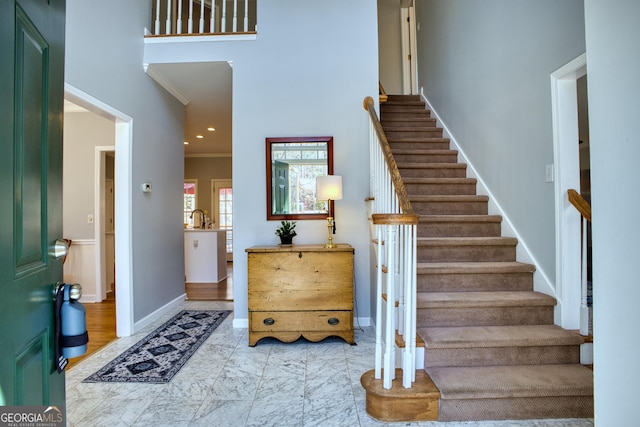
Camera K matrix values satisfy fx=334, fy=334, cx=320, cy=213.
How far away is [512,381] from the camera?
189cm

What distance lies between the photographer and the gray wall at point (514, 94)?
7.89ft

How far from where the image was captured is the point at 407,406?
1.81m

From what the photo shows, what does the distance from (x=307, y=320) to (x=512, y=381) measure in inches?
61.5

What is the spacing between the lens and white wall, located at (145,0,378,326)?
340 centimetres

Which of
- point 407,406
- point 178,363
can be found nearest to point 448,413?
point 407,406

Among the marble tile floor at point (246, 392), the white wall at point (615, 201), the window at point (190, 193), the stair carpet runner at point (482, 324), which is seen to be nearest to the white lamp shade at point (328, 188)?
the stair carpet runner at point (482, 324)

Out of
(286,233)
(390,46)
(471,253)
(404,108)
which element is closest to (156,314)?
(286,233)

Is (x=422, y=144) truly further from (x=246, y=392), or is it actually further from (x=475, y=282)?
(x=246, y=392)

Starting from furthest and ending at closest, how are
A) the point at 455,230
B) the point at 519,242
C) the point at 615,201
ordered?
the point at 455,230 → the point at 519,242 → the point at 615,201

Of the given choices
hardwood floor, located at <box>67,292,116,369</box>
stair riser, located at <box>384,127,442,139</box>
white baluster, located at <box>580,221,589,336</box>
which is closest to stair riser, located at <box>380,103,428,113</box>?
stair riser, located at <box>384,127,442,139</box>

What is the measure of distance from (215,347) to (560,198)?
9.60 feet

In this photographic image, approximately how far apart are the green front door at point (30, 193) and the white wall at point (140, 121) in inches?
77.5

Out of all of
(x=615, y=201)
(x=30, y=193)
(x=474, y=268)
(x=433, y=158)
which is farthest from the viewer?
(x=433, y=158)

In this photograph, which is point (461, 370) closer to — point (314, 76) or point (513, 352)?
point (513, 352)
